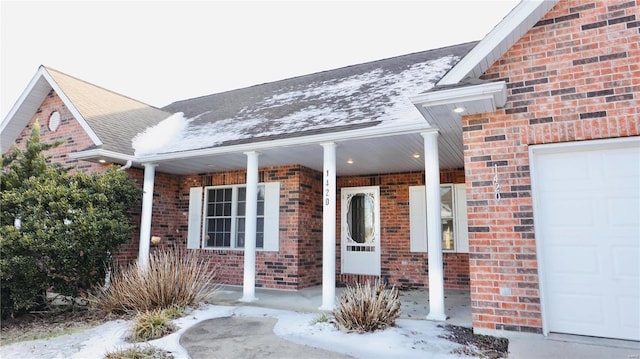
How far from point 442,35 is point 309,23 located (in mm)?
6802

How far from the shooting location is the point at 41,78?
10016 mm

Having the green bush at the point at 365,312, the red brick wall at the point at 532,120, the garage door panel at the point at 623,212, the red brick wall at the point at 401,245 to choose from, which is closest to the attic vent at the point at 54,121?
the red brick wall at the point at 401,245

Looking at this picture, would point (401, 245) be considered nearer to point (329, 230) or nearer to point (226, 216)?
point (329, 230)

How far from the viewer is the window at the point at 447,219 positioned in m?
8.93

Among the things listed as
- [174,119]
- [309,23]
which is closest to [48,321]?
[174,119]

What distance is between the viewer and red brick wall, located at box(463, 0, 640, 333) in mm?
4379

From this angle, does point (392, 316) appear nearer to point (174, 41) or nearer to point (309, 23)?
point (309, 23)

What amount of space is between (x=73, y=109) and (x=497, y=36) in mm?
9545

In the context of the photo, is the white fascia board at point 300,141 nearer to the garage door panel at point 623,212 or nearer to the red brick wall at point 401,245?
the garage door panel at point 623,212

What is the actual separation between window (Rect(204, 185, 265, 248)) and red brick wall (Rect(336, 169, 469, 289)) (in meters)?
2.73

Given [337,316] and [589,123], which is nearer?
[589,123]

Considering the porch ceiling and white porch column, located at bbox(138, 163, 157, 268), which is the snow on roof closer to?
the porch ceiling

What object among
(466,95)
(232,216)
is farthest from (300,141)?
(232,216)

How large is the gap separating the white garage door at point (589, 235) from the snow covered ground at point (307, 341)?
4.88 ft
